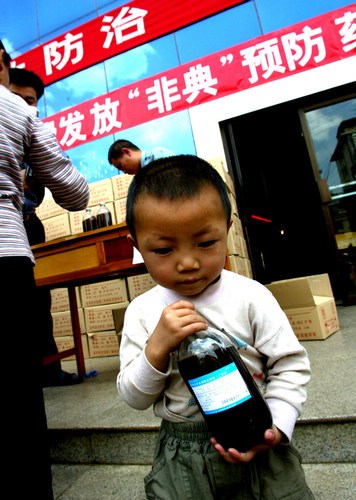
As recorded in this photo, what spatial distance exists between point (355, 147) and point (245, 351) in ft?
12.2

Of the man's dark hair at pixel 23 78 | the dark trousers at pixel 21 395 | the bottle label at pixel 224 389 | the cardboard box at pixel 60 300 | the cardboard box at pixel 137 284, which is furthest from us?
the cardboard box at pixel 60 300

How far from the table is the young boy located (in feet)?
A: 4.17

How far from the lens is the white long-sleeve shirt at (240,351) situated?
63 centimetres

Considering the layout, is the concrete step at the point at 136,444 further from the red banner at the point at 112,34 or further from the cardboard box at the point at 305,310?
the red banner at the point at 112,34

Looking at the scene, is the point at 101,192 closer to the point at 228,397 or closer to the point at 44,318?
the point at 44,318

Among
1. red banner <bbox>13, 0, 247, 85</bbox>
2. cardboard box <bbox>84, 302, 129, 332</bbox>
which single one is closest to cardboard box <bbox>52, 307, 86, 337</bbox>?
cardboard box <bbox>84, 302, 129, 332</bbox>

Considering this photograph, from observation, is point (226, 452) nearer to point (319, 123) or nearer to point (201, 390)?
point (201, 390)

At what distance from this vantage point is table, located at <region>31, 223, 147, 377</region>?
77.4 inches

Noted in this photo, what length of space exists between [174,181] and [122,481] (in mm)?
1226

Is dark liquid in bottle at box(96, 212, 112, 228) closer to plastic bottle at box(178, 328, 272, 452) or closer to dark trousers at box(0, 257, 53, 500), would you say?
dark trousers at box(0, 257, 53, 500)

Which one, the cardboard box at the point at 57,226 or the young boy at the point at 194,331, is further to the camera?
the cardboard box at the point at 57,226

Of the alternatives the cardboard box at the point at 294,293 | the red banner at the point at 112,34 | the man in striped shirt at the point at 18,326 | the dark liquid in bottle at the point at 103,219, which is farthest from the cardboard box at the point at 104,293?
the red banner at the point at 112,34

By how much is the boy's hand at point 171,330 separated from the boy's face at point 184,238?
6 cm

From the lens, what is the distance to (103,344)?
3195 mm
